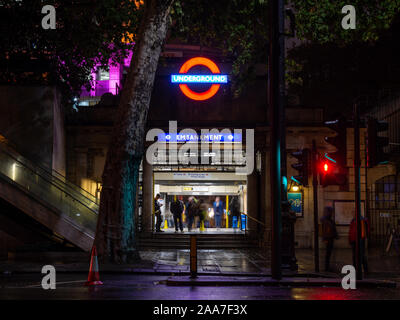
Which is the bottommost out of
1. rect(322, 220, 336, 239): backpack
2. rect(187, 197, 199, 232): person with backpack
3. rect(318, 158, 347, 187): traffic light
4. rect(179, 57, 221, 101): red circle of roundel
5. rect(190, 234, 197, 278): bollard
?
rect(190, 234, 197, 278): bollard

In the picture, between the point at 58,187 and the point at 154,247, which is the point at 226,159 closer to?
the point at 154,247

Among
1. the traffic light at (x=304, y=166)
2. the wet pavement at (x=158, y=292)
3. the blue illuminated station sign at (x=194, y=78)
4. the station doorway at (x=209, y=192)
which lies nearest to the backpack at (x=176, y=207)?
the station doorway at (x=209, y=192)

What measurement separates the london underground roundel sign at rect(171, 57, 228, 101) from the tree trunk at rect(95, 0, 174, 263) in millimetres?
8063

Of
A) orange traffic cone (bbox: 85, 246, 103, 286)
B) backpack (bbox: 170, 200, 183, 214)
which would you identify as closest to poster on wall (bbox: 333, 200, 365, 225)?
backpack (bbox: 170, 200, 183, 214)

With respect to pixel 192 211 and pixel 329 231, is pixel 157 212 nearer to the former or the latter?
pixel 192 211

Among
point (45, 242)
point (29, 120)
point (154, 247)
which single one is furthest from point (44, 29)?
point (154, 247)

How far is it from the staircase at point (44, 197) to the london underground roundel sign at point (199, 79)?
27.4 ft

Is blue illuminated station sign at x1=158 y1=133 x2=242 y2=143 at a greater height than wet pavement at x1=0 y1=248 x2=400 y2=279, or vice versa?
blue illuminated station sign at x1=158 y1=133 x2=242 y2=143

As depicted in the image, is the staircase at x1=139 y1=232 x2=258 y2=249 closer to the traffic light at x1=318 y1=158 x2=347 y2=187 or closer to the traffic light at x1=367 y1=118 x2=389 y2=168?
the traffic light at x1=318 y1=158 x2=347 y2=187

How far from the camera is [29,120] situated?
19484 millimetres

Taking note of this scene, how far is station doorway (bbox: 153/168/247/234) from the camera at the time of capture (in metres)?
25.8

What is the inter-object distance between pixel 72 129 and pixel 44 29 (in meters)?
4.91

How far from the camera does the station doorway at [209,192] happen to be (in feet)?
84.5

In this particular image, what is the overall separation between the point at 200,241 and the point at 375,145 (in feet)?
41.0
